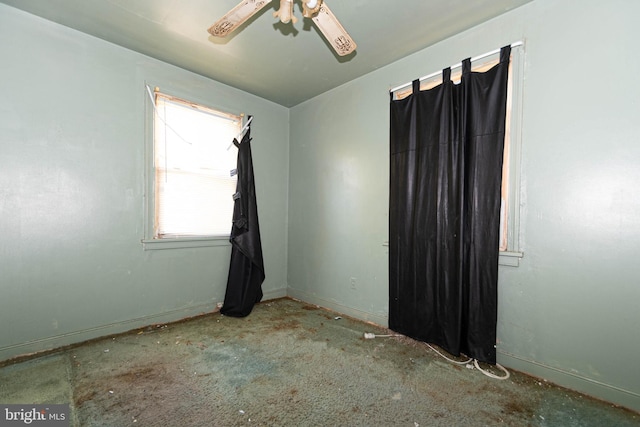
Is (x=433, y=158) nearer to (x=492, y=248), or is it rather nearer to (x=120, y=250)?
(x=492, y=248)

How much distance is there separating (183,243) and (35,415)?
1.66 metres

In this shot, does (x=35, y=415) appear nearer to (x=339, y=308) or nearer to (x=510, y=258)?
(x=339, y=308)

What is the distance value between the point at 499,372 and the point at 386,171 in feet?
6.16

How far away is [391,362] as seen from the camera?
7.24ft

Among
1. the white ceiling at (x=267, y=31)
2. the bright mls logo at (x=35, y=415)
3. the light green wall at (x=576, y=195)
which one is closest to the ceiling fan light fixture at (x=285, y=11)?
the white ceiling at (x=267, y=31)

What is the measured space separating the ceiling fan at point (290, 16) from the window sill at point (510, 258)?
1.82 meters

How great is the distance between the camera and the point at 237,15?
4.95 ft

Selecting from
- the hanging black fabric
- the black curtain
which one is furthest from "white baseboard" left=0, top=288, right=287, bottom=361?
the black curtain

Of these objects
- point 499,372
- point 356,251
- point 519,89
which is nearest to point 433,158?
point 519,89

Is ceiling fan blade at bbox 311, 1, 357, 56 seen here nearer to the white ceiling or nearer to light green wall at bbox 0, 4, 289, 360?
the white ceiling

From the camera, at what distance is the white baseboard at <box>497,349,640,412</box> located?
5.52 ft

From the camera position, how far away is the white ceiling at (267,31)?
6.85ft

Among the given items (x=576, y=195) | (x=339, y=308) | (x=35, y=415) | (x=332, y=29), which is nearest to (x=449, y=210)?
(x=576, y=195)

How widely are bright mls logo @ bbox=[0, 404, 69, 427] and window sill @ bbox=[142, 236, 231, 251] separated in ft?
4.53
